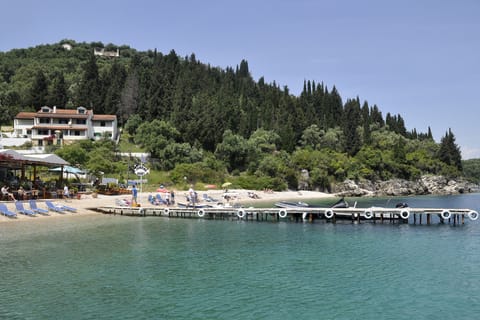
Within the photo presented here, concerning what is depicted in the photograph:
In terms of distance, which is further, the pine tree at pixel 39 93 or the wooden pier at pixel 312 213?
the pine tree at pixel 39 93

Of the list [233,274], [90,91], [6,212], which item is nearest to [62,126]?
[90,91]

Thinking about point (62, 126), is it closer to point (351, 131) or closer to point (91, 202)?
point (91, 202)

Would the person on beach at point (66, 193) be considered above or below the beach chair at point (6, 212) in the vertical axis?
above

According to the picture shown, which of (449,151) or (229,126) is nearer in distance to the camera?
(229,126)

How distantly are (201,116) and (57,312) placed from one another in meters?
72.1

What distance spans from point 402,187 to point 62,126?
249ft

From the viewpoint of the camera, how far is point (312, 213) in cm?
3706

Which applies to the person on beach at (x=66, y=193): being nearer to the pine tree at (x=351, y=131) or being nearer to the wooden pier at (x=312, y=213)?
the wooden pier at (x=312, y=213)

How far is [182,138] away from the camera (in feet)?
265

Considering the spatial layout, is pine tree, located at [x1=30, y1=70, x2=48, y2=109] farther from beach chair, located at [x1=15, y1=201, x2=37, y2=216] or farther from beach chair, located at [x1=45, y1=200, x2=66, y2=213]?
A: beach chair, located at [x1=15, y1=201, x2=37, y2=216]

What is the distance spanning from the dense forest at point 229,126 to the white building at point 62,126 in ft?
18.4

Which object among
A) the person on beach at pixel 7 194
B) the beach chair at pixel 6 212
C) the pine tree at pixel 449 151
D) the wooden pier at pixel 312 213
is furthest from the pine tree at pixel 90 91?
the pine tree at pixel 449 151

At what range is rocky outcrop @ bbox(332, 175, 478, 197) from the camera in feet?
281

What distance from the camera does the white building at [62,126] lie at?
246 ft
